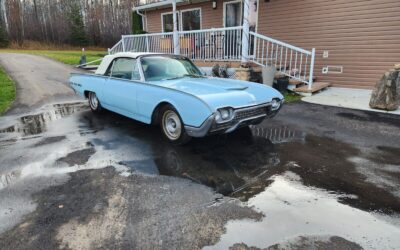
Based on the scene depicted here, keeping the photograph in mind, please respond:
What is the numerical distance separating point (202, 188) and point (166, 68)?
9.55 ft

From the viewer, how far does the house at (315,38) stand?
878cm

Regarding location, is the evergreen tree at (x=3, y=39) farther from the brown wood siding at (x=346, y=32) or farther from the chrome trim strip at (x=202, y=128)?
the chrome trim strip at (x=202, y=128)

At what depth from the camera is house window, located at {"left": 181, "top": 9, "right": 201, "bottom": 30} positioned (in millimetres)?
14109

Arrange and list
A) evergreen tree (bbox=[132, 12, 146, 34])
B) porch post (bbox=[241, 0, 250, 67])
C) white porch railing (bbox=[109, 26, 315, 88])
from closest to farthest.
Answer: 1. porch post (bbox=[241, 0, 250, 67])
2. white porch railing (bbox=[109, 26, 315, 88])
3. evergreen tree (bbox=[132, 12, 146, 34])

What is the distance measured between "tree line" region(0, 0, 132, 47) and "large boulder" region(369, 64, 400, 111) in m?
36.1

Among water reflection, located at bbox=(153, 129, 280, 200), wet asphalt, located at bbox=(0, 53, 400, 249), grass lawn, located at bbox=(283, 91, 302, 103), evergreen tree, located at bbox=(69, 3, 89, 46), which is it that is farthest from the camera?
evergreen tree, located at bbox=(69, 3, 89, 46)

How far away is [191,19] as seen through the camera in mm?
14492

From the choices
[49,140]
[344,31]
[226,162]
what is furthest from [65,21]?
[226,162]

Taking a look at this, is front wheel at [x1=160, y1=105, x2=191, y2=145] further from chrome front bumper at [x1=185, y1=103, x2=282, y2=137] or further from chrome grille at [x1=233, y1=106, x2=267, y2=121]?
chrome grille at [x1=233, y1=106, x2=267, y2=121]

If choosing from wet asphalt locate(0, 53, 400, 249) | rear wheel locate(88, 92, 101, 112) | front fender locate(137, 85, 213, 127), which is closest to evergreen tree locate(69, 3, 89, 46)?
rear wheel locate(88, 92, 101, 112)

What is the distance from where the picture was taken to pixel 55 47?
1330 inches

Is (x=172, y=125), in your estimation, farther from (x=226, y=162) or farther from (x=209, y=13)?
(x=209, y=13)

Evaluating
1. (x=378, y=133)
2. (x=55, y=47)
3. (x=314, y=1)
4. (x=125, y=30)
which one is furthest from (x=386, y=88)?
(x=125, y=30)

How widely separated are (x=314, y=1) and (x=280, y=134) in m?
6.67
